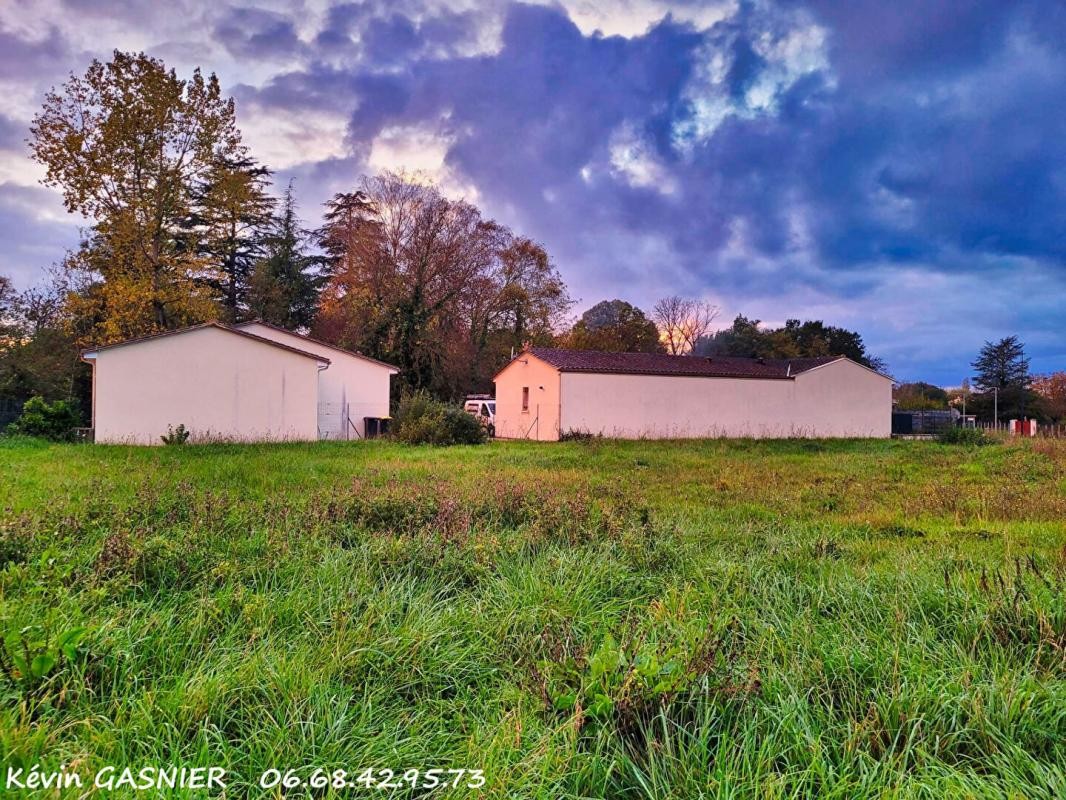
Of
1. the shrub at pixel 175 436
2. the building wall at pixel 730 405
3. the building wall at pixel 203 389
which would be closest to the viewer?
the shrub at pixel 175 436

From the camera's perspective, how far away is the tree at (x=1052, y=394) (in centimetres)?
4116

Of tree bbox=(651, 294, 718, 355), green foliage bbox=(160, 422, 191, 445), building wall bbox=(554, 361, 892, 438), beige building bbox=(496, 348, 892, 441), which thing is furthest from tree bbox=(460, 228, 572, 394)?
green foliage bbox=(160, 422, 191, 445)

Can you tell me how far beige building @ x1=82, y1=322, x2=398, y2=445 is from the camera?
1555cm

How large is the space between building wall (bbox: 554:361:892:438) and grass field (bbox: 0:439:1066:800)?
1761 centimetres

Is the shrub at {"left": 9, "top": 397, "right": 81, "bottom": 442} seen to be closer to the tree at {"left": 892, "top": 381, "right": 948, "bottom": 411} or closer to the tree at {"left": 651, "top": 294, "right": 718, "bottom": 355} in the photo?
the tree at {"left": 651, "top": 294, "right": 718, "bottom": 355}

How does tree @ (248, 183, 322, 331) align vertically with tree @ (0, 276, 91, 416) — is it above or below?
above

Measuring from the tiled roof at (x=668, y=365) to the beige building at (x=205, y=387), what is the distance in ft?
Answer: 31.9

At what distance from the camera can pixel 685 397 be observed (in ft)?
78.5

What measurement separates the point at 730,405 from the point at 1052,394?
127 ft

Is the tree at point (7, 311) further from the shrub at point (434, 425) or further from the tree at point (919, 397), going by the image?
the tree at point (919, 397)

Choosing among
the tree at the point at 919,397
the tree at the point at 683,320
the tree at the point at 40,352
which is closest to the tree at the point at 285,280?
the tree at the point at 40,352

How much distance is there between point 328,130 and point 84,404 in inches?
721

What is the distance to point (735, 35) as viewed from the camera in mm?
12039

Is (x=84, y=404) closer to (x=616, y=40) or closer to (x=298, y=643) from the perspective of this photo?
(x=616, y=40)
